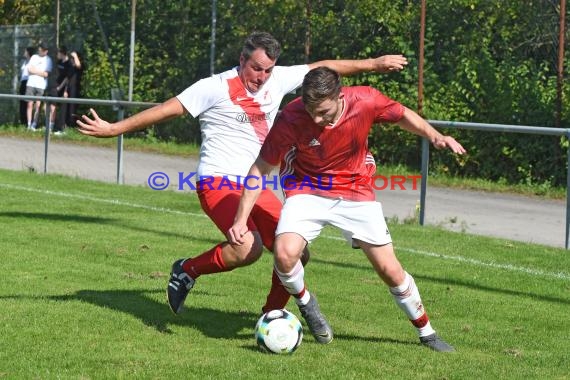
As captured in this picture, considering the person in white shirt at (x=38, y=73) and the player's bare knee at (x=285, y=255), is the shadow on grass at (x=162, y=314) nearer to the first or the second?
the player's bare knee at (x=285, y=255)

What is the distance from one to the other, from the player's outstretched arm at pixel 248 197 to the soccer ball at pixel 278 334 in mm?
535

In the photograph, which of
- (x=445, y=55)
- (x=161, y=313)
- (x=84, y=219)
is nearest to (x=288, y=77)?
(x=161, y=313)

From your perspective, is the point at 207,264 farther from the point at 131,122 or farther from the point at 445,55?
the point at 445,55

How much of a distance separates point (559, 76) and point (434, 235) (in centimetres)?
626

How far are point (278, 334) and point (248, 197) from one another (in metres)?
0.85

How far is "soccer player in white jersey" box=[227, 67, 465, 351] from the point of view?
787 cm

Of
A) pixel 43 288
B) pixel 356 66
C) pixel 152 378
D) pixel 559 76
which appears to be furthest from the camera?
pixel 559 76

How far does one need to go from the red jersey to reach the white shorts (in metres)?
0.05

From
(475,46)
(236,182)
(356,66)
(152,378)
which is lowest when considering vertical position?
(152,378)

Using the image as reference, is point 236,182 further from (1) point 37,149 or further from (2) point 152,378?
(1) point 37,149

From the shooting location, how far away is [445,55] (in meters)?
21.8

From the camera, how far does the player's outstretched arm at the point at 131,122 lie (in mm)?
8250

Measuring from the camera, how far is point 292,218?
799cm

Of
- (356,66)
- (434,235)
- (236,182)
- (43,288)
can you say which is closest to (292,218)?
(236,182)
